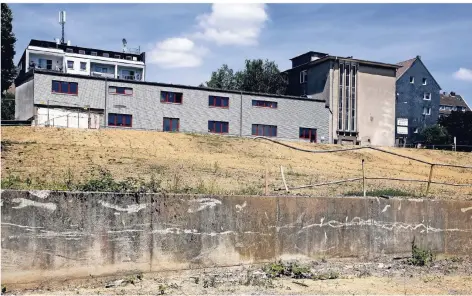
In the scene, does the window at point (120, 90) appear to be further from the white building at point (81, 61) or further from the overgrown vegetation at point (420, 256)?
the overgrown vegetation at point (420, 256)

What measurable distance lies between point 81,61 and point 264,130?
124 ft

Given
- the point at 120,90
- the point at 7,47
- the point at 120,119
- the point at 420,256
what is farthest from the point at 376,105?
the point at 420,256

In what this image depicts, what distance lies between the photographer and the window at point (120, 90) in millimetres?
47625

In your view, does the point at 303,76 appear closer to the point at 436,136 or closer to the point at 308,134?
the point at 308,134

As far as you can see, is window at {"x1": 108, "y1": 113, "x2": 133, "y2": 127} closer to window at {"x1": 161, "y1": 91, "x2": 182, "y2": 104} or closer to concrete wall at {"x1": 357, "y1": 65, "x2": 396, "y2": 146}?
window at {"x1": 161, "y1": 91, "x2": 182, "y2": 104}

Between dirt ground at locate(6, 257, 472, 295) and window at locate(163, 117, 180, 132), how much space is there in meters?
38.5

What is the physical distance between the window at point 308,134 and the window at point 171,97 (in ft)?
44.5

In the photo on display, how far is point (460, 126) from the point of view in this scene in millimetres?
66938

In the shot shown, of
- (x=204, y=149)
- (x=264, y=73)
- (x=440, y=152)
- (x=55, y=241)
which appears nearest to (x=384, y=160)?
(x=440, y=152)

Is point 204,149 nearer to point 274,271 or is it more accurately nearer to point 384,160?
point 384,160

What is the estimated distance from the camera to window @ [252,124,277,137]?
2078 inches

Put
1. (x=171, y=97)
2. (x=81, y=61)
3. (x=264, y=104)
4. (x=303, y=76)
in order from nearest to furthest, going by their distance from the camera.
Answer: (x=171, y=97) → (x=264, y=104) → (x=303, y=76) → (x=81, y=61)

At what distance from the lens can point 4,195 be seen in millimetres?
8930

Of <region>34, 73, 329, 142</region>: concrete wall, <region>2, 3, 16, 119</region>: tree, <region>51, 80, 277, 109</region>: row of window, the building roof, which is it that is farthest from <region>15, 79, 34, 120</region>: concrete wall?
the building roof
